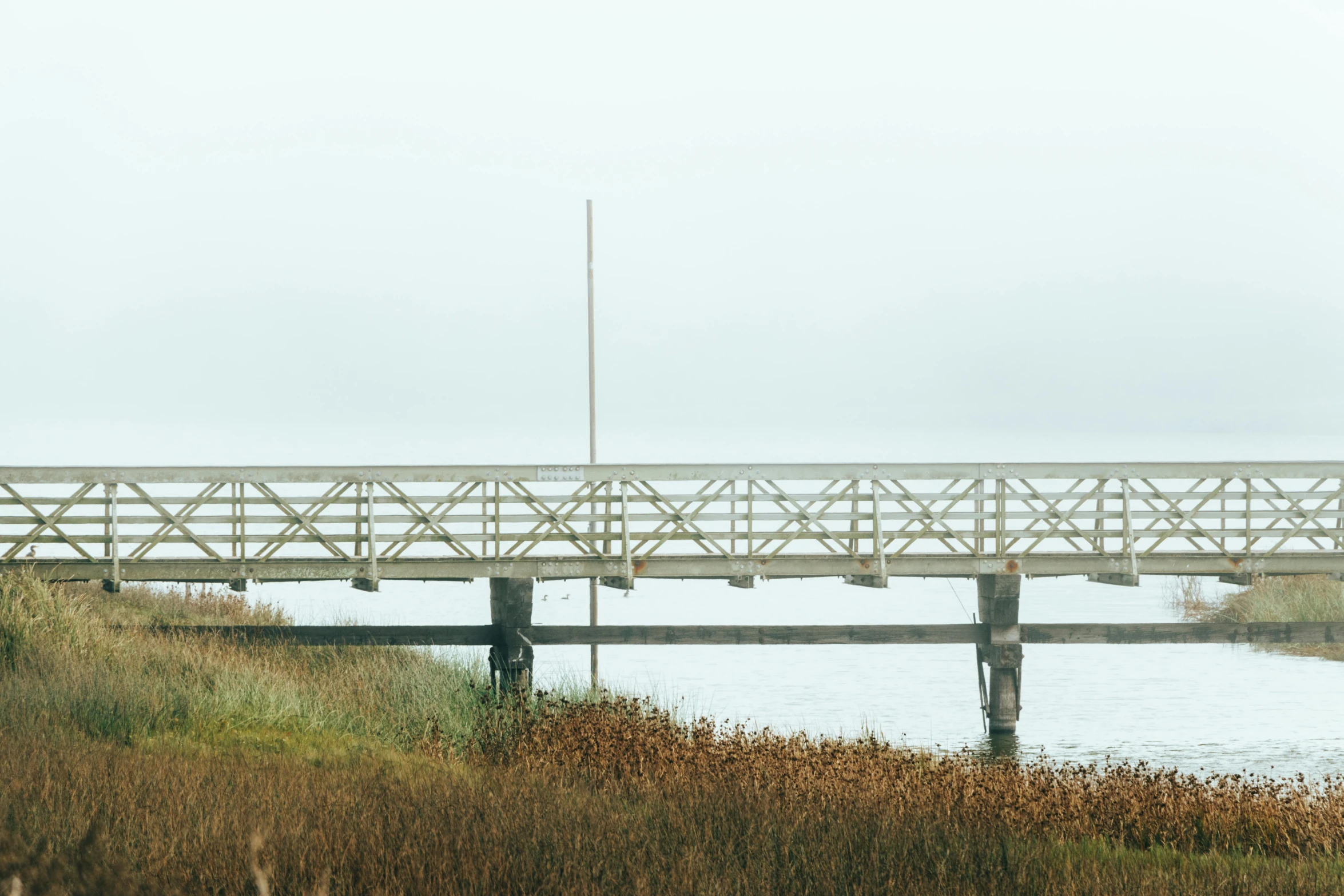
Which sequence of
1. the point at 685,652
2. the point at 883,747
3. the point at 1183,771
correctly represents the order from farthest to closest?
the point at 685,652, the point at 1183,771, the point at 883,747

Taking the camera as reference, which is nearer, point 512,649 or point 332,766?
point 332,766

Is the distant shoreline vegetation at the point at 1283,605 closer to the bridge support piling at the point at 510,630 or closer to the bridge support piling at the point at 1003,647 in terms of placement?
the bridge support piling at the point at 1003,647

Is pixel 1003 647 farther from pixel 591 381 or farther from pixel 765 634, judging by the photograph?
pixel 591 381

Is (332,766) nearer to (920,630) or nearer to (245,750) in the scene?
(245,750)

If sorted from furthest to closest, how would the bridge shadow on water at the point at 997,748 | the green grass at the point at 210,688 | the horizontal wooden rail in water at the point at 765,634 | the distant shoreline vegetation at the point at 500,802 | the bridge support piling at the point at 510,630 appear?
1. the bridge support piling at the point at 510,630
2. the horizontal wooden rail in water at the point at 765,634
3. the bridge shadow on water at the point at 997,748
4. the green grass at the point at 210,688
5. the distant shoreline vegetation at the point at 500,802

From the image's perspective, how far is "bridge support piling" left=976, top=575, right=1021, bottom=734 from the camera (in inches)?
682

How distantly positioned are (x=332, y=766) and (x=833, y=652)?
21535mm

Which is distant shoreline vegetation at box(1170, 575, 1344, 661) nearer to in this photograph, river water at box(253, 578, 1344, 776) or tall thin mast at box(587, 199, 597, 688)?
river water at box(253, 578, 1344, 776)

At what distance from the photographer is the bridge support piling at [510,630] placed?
16.5 m

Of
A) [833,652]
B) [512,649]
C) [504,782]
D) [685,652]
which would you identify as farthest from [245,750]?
[833,652]

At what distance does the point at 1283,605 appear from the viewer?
27.0 meters

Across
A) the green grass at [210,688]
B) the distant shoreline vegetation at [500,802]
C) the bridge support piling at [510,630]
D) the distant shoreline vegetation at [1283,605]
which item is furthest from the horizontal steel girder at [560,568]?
the distant shoreline vegetation at [1283,605]

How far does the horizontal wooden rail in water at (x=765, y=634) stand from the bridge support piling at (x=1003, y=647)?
16 centimetres

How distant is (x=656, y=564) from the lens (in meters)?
16.7
